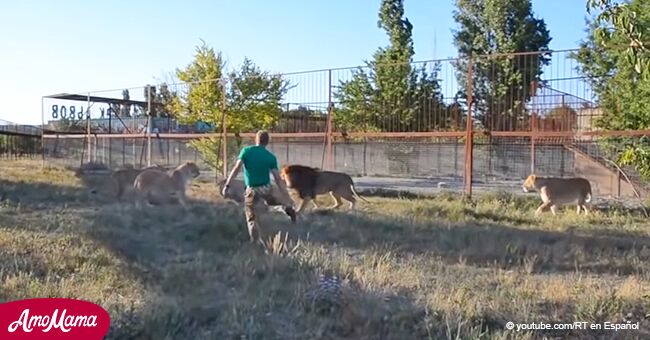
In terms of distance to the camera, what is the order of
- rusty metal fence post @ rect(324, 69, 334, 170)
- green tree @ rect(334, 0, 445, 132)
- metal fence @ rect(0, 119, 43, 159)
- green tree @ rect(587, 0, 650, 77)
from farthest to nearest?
metal fence @ rect(0, 119, 43, 159)
green tree @ rect(334, 0, 445, 132)
rusty metal fence post @ rect(324, 69, 334, 170)
green tree @ rect(587, 0, 650, 77)

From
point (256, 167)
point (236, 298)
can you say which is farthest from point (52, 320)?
point (256, 167)

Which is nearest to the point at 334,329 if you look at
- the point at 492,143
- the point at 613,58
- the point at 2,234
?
the point at 2,234

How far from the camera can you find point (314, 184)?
14.7 metres

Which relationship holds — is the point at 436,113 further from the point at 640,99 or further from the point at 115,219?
the point at 115,219

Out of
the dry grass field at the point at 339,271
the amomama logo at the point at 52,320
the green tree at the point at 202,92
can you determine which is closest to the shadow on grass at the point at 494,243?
the dry grass field at the point at 339,271

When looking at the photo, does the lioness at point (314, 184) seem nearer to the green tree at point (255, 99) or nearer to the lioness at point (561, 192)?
the lioness at point (561, 192)

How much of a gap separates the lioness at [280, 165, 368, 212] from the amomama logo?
9031 millimetres

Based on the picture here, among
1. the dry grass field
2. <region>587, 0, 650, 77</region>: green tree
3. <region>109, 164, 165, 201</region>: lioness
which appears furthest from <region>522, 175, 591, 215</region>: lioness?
<region>587, 0, 650, 77</region>: green tree

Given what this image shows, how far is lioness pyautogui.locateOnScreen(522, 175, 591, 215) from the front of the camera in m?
14.4

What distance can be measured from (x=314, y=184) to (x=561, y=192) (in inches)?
215

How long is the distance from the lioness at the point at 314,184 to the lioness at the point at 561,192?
→ 4230mm

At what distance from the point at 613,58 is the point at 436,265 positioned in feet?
37.5

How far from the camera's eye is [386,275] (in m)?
6.89

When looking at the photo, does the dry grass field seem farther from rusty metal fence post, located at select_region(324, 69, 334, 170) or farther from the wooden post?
rusty metal fence post, located at select_region(324, 69, 334, 170)
